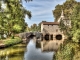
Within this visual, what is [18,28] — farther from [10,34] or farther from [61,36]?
[61,36]

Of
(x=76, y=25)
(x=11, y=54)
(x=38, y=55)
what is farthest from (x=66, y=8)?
(x=11, y=54)

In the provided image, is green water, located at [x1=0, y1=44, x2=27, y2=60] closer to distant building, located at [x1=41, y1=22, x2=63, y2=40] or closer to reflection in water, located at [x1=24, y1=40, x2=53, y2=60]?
reflection in water, located at [x1=24, y1=40, x2=53, y2=60]

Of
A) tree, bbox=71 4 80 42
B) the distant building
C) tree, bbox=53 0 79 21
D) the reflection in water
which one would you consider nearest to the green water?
the reflection in water

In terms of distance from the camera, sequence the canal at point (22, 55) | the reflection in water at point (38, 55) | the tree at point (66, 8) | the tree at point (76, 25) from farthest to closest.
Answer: the tree at point (66, 8) → the tree at point (76, 25) → the reflection in water at point (38, 55) → the canal at point (22, 55)

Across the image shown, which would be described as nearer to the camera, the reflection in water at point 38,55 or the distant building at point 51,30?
the reflection in water at point 38,55

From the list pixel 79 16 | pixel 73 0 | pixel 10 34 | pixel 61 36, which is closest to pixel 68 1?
pixel 73 0

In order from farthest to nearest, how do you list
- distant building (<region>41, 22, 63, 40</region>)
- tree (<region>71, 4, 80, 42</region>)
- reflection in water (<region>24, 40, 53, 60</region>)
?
1. distant building (<region>41, 22, 63, 40</region>)
2. tree (<region>71, 4, 80, 42</region>)
3. reflection in water (<region>24, 40, 53, 60</region>)

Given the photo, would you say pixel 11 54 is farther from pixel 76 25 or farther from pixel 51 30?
pixel 51 30

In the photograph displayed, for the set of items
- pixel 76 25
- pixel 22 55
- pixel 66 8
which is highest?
pixel 66 8

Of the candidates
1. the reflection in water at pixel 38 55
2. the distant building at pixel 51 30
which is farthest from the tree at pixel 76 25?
the distant building at pixel 51 30

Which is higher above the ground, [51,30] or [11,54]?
[11,54]

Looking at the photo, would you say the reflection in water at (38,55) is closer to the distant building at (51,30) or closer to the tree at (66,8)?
the distant building at (51,30)

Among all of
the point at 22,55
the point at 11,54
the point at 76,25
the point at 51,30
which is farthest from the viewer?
the point at 51,30

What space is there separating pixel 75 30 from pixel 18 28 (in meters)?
18.3
